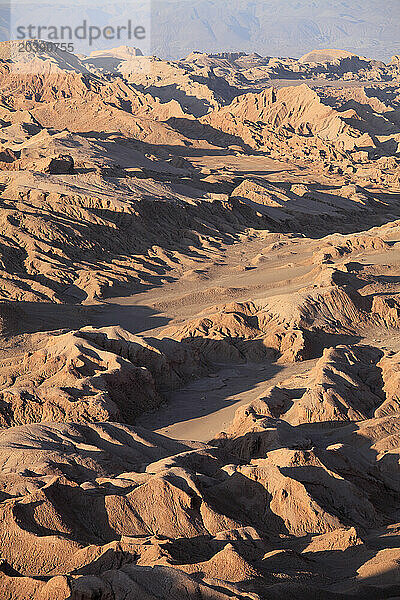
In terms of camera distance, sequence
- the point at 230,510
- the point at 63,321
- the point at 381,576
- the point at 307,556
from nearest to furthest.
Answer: the point at 381,576
the point at 307,556
the point at 230,510
the point at 63,321

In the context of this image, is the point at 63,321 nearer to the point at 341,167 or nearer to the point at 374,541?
the point at 374,541

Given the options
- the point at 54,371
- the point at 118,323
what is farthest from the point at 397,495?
the point at 118,323

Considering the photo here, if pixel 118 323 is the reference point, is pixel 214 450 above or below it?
above

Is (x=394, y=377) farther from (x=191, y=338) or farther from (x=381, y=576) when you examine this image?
(x=381, y=576)

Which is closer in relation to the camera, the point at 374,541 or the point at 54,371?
the point at 374,541

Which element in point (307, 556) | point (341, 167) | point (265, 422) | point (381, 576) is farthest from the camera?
point (341, 167)

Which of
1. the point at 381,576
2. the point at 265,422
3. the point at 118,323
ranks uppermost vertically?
the point at 381,576
